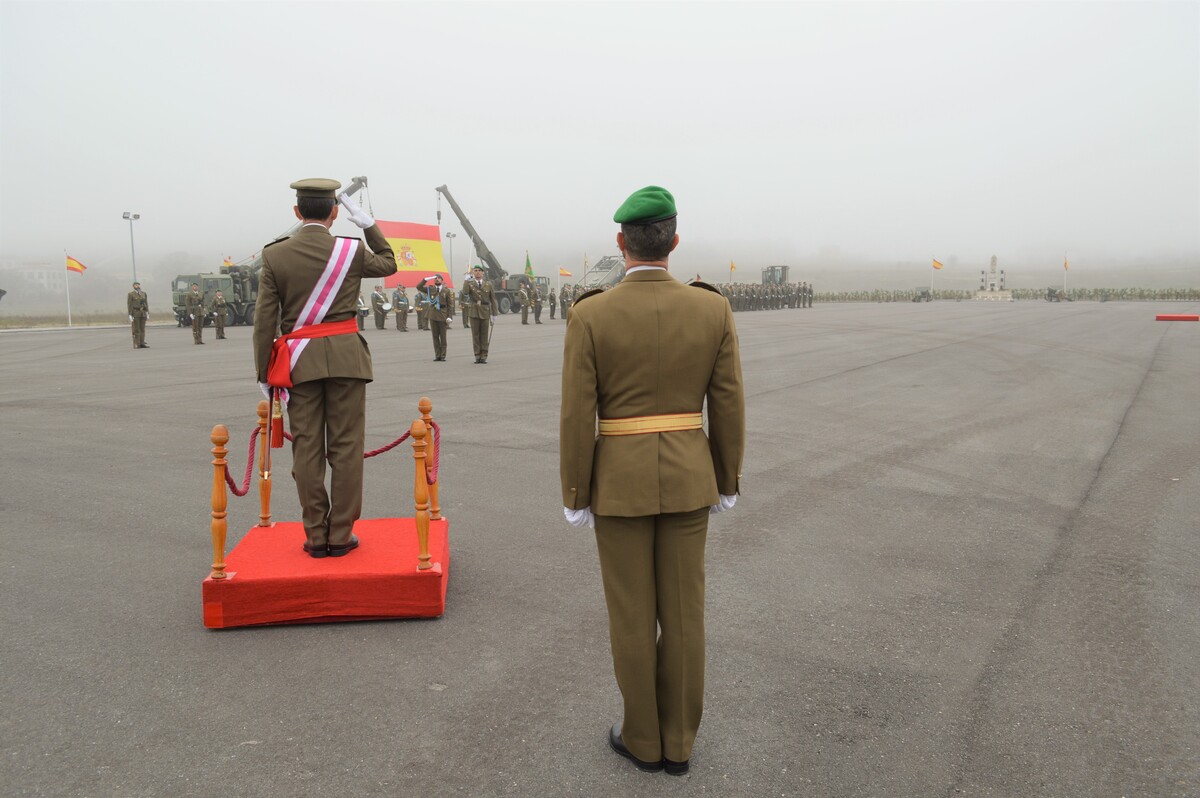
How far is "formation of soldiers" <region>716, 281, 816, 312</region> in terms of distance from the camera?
55.6 m

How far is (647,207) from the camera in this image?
2.78m

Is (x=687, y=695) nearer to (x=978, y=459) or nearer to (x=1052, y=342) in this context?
(x=978, y=459)

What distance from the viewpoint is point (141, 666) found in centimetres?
375

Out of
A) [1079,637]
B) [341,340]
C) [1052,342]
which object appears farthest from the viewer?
[1052,342]

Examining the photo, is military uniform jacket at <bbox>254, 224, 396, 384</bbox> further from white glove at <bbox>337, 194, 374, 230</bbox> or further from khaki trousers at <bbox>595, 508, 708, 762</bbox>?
khaki trousers at <bbox>595, 508, 708, 762</bbox>

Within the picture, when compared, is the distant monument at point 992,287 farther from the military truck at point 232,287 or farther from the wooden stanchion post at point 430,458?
the wooden stanchion post at point 430,458

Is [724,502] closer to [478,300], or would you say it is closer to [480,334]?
[480,334]

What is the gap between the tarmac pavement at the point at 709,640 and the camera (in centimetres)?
298

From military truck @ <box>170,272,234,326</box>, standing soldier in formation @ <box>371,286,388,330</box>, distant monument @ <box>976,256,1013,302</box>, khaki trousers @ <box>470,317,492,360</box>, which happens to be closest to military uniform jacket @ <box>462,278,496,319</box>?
khaki trousers @ <box>470,317,492,360</box>

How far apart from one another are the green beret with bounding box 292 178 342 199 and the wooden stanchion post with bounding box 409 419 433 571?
1317 mm

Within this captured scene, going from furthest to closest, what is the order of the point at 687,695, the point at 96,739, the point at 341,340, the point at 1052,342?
the point at 1052,342, the point at 341,340, the point at 96,739, the point at 687,695

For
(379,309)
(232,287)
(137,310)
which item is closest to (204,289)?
(232,287)

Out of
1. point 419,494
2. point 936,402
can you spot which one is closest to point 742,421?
point 419,494

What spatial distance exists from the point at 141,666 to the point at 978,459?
701cm
